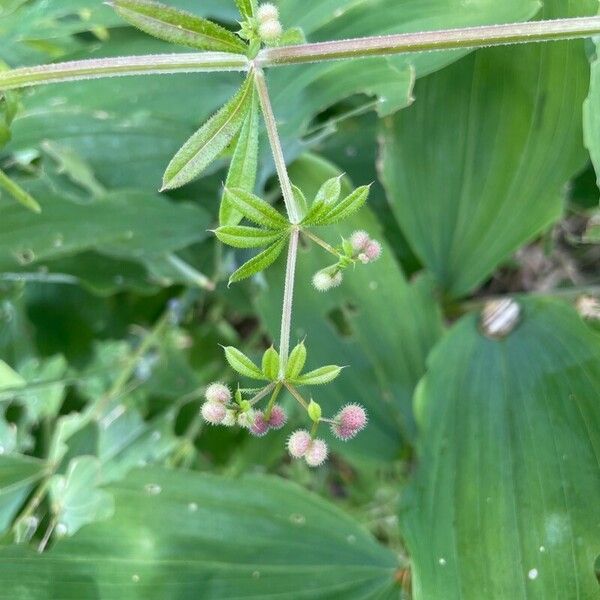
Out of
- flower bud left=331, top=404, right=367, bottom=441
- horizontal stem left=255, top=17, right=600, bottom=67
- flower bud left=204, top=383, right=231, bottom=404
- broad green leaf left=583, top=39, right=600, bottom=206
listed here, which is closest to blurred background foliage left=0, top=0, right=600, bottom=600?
broad green leaf left=583, top=39, right=600, bottom=206

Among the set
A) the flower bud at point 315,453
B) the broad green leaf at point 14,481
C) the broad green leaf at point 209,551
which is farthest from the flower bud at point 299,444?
the broad green leaf at point 14,481

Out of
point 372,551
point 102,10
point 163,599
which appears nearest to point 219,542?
point 163,599

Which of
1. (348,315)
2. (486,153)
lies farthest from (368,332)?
(486,153)

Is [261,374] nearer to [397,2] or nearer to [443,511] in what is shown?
[443,511]

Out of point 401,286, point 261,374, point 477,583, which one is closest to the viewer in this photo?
point 261,374

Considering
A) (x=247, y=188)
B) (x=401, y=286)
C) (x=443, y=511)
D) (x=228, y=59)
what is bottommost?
(x=443, y=511)

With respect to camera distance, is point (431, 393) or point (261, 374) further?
point (431, 393)

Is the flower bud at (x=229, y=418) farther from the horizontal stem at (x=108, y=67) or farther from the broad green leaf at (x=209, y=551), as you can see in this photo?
the broad green leaf at (x=209, y=551)
